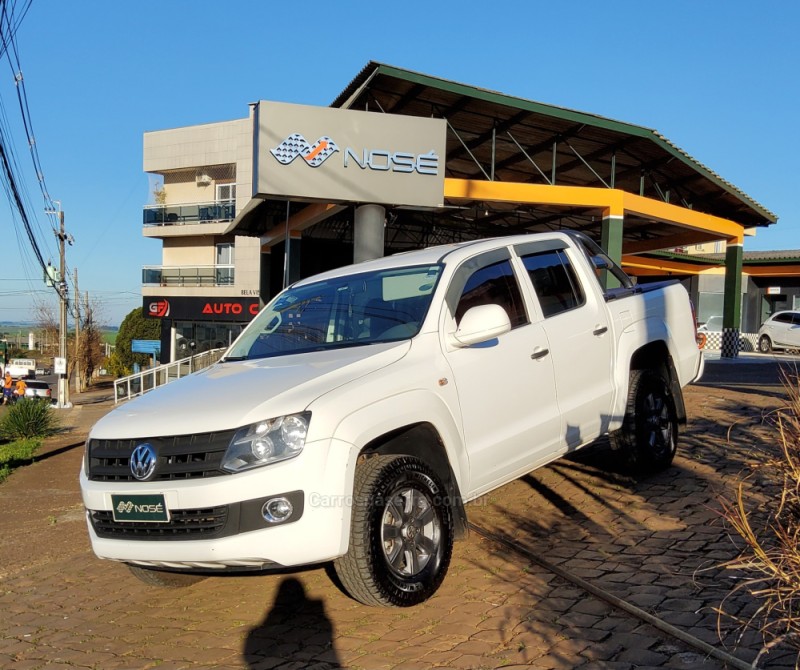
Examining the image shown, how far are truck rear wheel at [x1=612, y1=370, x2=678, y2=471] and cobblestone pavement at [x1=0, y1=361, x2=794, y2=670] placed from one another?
0.22 metres

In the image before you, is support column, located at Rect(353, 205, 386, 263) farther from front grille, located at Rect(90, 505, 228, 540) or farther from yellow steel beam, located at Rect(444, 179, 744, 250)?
front grille, located at Rect(90, 505, 228, 540)

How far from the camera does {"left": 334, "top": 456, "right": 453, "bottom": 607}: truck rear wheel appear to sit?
387 centimetres

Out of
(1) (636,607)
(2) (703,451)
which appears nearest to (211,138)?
(2) (703,451)

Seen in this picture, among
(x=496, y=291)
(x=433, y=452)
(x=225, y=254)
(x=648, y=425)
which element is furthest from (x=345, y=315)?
(x=225, y=254)

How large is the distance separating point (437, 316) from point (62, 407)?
35.2 meters

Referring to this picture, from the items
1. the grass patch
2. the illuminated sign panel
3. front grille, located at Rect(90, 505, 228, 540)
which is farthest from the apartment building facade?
front grille, located at Rect(90, 505, 228, 540)

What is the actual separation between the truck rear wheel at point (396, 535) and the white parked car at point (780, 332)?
2834 centimetres

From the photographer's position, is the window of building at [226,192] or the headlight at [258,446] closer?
the headlight at [258,446]

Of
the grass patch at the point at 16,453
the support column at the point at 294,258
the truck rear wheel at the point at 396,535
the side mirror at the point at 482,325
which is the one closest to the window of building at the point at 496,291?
the side mirror at the point at 482,325

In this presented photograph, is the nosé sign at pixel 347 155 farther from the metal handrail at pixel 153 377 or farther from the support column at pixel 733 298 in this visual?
the support column at pixel 733 298

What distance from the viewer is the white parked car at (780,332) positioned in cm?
2941

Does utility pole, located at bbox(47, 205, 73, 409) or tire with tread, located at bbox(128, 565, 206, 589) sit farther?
utility pole, located at bbox(47, 205, 73, 409)

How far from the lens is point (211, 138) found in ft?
145

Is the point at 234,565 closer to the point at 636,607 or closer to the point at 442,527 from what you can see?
the point at 442,527
